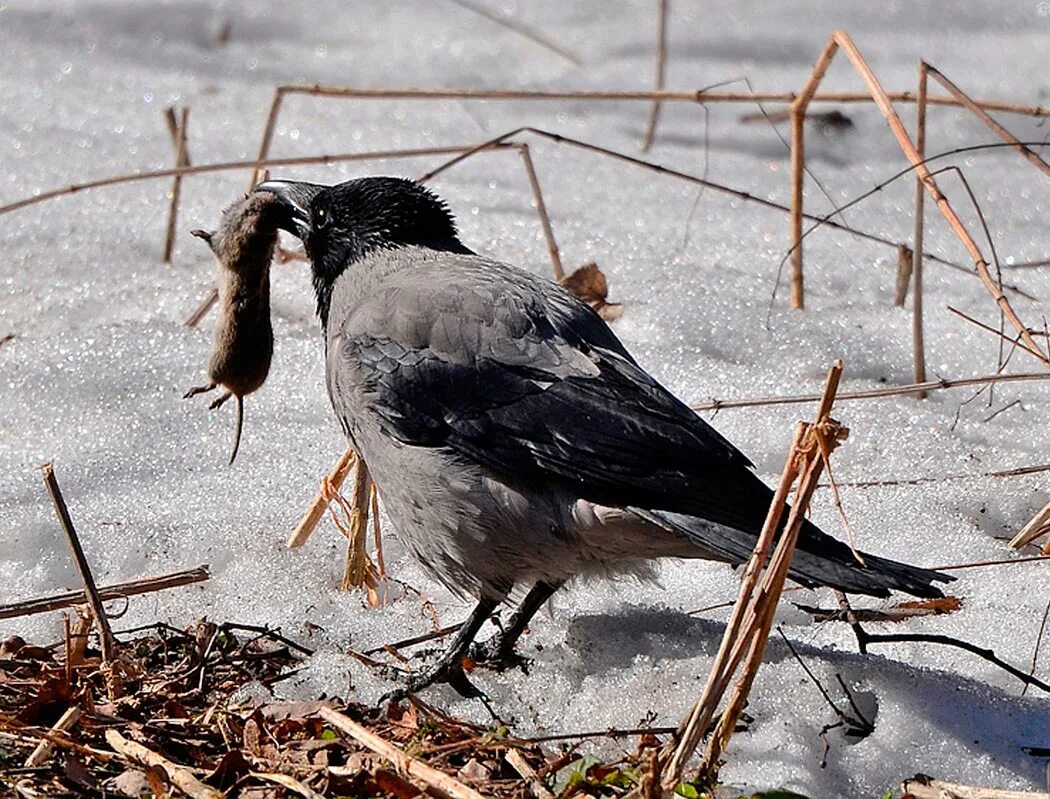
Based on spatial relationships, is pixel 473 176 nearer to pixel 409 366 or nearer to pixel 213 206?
pixel 213 206

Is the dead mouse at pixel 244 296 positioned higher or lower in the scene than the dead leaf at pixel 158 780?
higher

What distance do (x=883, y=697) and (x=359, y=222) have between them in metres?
1.95

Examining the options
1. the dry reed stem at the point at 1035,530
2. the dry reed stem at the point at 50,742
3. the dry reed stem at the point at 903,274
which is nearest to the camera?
the dry reed stem at the point at 50,742

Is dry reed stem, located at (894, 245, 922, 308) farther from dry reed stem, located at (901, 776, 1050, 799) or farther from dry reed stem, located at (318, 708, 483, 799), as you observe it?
dry reed stem, located at (318, 708, 483, 799)

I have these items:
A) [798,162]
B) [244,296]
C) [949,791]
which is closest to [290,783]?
[949,791]

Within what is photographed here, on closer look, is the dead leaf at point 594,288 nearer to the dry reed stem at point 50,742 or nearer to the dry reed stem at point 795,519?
the dry reed stem at point 795,519

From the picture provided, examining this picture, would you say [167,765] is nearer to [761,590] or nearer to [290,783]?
[290,783]

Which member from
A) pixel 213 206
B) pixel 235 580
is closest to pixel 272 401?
pixel 235 580

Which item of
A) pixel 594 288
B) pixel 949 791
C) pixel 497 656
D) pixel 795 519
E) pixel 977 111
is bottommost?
pixel 497 656

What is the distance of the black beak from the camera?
452cm

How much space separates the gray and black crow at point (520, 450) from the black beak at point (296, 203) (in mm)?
432

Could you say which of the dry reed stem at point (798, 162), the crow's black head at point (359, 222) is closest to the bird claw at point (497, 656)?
the crow's black head at point (359, 222)

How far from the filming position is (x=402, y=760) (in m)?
3.00

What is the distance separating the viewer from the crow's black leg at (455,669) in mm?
3594
